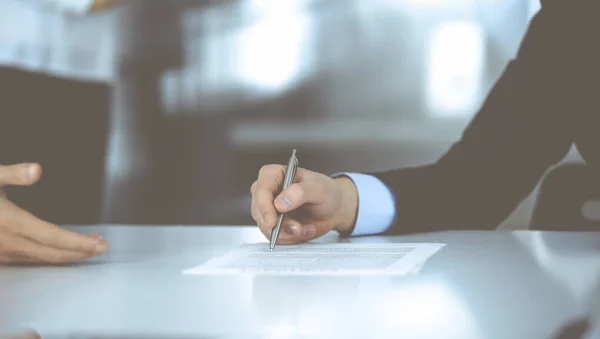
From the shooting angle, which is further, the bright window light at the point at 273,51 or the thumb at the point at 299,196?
the bright window light at the point at 273,51

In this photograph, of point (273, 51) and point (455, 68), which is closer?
point (455, 68)

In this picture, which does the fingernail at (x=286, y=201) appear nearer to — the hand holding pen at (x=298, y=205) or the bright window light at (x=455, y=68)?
the hand holding pen at (x=298, y=205)

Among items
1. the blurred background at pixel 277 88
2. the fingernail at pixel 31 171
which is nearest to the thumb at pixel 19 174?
the fingernail at pixel 31 171

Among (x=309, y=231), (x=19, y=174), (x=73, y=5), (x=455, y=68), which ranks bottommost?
(x=309, y=231)

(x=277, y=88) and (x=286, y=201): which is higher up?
(x=277, y=88)

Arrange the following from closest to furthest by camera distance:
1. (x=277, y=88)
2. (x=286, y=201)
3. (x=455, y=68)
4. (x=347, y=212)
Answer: (x=286, y=201)
(x=347, y=212)
(x=455, y=68)
(x=277, y=88)

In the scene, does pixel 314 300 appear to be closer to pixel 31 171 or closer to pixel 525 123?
pixel 31 171

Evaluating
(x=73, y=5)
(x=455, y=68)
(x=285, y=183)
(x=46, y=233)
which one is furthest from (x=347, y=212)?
(x=73, y=5)

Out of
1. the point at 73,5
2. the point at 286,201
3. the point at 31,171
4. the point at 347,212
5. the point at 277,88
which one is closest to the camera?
the point at 31,171

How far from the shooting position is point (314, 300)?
488 mm

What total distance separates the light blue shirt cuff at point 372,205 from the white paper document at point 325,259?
131 mm

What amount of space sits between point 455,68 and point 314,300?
1641 millimetres

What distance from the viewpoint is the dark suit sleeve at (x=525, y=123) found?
1154 millimetres

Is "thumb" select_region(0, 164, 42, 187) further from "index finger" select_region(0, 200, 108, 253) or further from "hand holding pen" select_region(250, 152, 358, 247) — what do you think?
"hand holding pen" select_region(250, 152, 358, 247)
